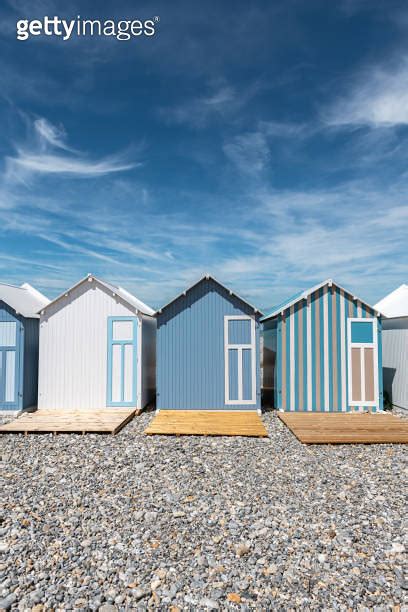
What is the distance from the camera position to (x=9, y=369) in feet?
35.2

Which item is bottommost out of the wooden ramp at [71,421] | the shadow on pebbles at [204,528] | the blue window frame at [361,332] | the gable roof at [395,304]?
the shadow on pebbles at [204,528]

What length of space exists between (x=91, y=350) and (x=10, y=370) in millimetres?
2370

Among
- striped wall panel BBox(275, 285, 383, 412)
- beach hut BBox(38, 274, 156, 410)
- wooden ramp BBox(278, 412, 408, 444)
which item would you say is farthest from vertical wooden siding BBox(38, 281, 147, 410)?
wooden ramp BBox(278, 412, 408, 444)

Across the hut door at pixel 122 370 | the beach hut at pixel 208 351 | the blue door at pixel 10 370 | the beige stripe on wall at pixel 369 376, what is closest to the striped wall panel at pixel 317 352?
the beige stripe on wall at pixel 369 376

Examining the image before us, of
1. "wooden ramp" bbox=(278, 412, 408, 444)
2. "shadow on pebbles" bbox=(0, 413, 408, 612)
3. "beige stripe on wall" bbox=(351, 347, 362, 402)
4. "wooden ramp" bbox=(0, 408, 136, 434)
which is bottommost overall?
"shadow on pebbles" bbox=(0, 413, 408, 612)

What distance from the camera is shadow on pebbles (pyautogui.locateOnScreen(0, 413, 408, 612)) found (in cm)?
364

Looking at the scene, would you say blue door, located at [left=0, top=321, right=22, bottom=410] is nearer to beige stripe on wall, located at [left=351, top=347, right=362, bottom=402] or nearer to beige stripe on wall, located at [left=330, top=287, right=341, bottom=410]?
beige stripe on wall, located at [left=330, top=287, right=341, bottom=410]

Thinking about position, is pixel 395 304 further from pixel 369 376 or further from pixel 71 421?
pixel 71 421

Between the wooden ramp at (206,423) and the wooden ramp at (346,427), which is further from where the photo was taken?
the wooden ramp at (206,423)

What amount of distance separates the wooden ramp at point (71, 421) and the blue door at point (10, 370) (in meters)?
0.69

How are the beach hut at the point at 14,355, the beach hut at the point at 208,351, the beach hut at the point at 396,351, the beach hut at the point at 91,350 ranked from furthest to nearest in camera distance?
the beach hut at the point at 396,351
the beach hut at the point at 91,350
the beach hut at the point at 14,355
the beach hut at the point at 208,351

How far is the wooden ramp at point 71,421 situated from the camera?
8781 mm

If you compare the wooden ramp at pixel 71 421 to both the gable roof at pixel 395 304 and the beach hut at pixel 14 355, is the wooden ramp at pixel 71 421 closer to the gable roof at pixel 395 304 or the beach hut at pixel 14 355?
the beach hut at pixel 14 355

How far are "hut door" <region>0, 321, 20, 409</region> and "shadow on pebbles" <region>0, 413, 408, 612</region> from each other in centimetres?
361
